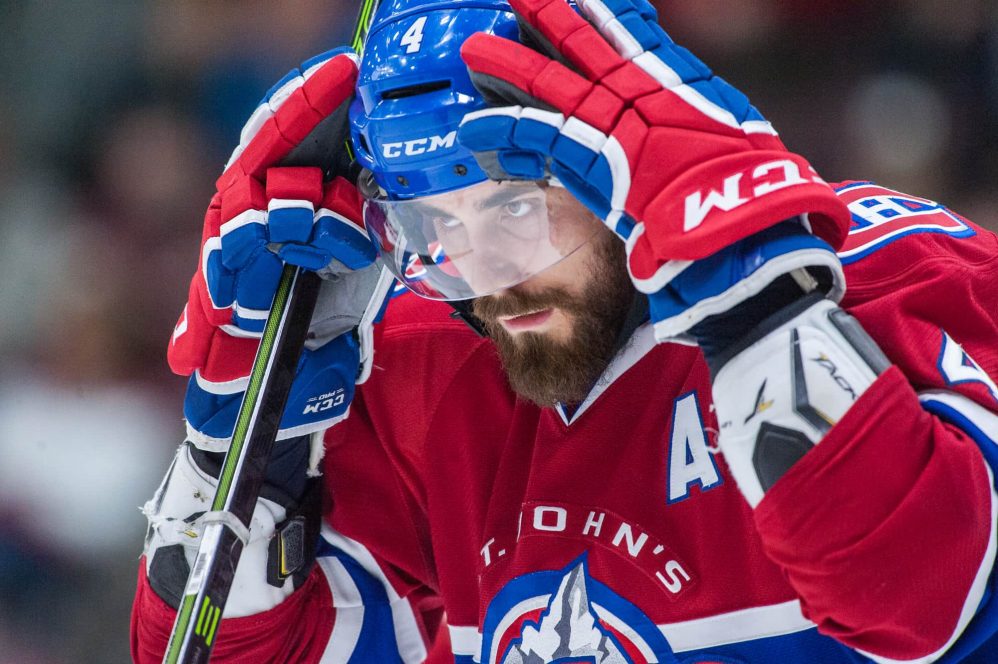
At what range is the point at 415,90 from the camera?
1225mm

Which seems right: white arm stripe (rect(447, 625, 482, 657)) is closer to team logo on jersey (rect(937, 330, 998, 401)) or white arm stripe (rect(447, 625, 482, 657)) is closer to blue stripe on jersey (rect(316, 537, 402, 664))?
blue stripe on jersey (rect(316, 537, 402, 664))

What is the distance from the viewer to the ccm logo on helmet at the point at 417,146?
1.20 metres

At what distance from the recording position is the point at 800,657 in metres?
1.23

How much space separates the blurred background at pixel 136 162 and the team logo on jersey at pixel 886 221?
43.3 inches

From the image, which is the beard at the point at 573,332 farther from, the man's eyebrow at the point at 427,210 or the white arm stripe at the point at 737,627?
the white arm stripe at the point at 737,627

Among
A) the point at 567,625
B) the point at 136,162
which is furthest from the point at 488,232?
the point at 136,162

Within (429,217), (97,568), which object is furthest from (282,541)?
(97,568)

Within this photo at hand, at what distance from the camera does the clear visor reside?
49.4 inches

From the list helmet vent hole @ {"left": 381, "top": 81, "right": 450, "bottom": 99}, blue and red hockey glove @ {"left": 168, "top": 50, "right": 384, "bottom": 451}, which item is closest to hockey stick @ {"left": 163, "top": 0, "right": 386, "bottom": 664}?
blue and red hockey glove @ {"left": 168, "top": 50, "right": 384, "bottom": 451}

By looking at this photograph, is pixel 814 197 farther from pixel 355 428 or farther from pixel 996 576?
pixel 355 428

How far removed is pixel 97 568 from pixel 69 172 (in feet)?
2.96

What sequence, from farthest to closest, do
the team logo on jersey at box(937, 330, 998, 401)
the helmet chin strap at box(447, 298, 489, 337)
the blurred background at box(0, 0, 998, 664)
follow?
the blurred background at box(0, 0, 998, 664)
the helmet chin strap at box(447, 298, 489, 337)
the team logo on jersey at box(937, 330, 998, 401)

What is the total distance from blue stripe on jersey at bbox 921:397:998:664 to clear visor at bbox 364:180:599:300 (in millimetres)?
453

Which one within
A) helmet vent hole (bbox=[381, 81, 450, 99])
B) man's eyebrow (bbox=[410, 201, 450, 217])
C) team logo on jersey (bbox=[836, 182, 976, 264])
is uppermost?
helmet vent hole (bbox=[381, 81, 450, 99])
